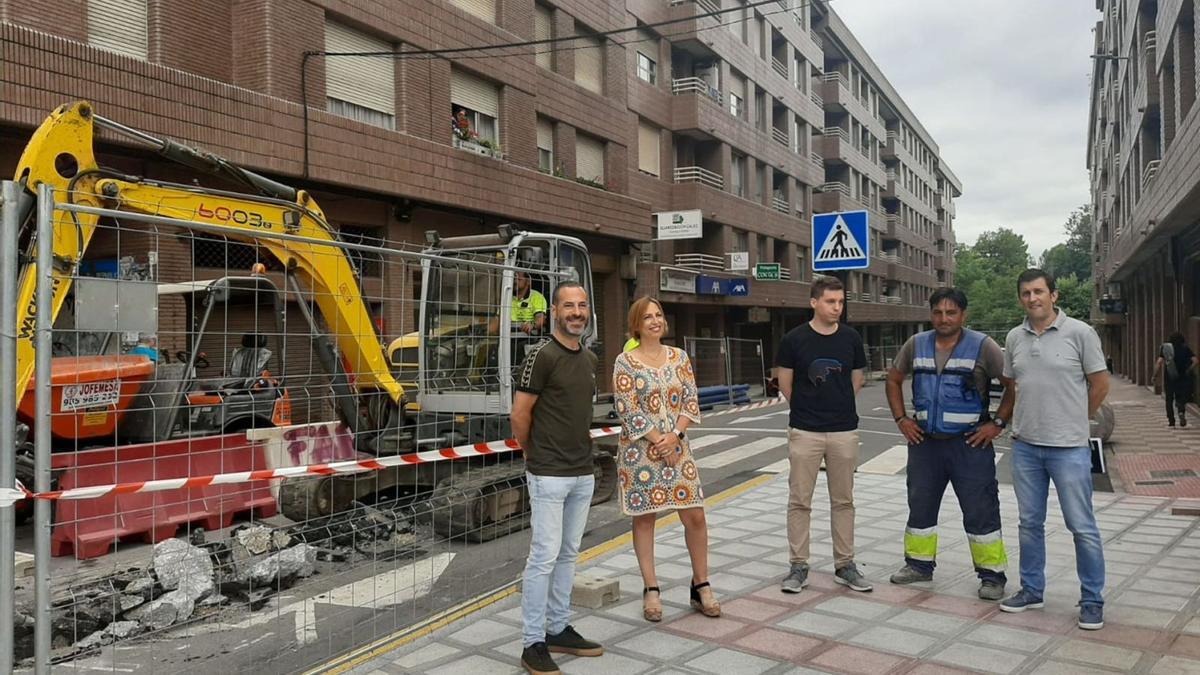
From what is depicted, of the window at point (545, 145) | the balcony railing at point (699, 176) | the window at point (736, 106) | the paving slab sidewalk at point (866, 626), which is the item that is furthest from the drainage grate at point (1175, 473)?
the window at point (736, 106)

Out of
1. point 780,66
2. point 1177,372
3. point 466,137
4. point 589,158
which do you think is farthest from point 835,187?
point 466,137

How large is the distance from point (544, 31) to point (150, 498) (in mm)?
16213

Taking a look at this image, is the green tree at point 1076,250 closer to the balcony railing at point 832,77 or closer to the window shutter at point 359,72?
the balcony railing at point 832,77

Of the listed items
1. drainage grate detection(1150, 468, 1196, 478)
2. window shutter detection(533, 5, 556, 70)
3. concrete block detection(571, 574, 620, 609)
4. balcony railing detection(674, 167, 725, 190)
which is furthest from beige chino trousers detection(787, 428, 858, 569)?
balcony railing detection(674, 167, 725, 190)

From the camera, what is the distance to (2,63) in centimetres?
Answer: 989

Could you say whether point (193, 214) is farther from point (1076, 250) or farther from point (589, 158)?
point (1076, 250)

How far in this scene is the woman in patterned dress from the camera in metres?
4.56

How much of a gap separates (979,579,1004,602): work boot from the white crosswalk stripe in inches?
261

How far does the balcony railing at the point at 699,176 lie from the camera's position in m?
28.0

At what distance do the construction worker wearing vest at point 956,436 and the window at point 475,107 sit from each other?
13.8 meters

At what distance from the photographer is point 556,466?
158 inches

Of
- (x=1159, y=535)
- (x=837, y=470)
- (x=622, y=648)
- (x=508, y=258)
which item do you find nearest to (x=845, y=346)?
(x=837, y=470)

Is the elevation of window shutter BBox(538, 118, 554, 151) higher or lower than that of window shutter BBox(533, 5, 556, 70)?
lower

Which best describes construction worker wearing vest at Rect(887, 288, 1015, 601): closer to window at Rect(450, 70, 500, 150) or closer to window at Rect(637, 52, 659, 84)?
window at Rect(450, 70, 500, 150)
